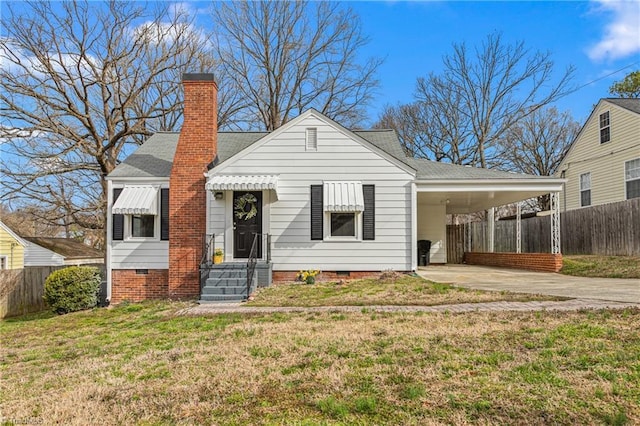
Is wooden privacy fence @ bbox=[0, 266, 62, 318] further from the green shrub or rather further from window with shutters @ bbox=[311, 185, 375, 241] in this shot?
window with shutters @ bbox=[311, 185, 375, 241]

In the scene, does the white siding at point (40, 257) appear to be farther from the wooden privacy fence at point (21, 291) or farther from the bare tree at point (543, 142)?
the bare tree at point (543, 142)

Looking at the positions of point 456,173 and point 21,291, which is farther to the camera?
point 21,291

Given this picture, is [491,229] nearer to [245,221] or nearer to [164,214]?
[245,221]

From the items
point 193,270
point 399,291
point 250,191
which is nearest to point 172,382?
point 399,291

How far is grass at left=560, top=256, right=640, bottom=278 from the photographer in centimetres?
1322

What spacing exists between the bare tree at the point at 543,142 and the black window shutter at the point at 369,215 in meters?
25.1

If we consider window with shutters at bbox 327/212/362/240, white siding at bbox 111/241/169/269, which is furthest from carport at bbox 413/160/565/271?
white siding at bbox 111/241/169/269

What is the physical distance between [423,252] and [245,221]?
8210mm

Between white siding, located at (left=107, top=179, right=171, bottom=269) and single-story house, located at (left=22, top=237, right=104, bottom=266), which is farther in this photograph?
single-story house, located at (left=22, top=237, right=104, bottom=266)

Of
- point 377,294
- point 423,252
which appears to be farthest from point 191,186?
point 423,252

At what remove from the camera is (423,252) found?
61.3 feet

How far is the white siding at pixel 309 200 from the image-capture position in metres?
13.4

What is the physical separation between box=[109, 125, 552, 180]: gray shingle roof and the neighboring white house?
21.8 feet

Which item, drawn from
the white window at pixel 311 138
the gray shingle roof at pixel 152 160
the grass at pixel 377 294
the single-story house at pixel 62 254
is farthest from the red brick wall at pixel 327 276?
the single-story house at pixel 62 254
